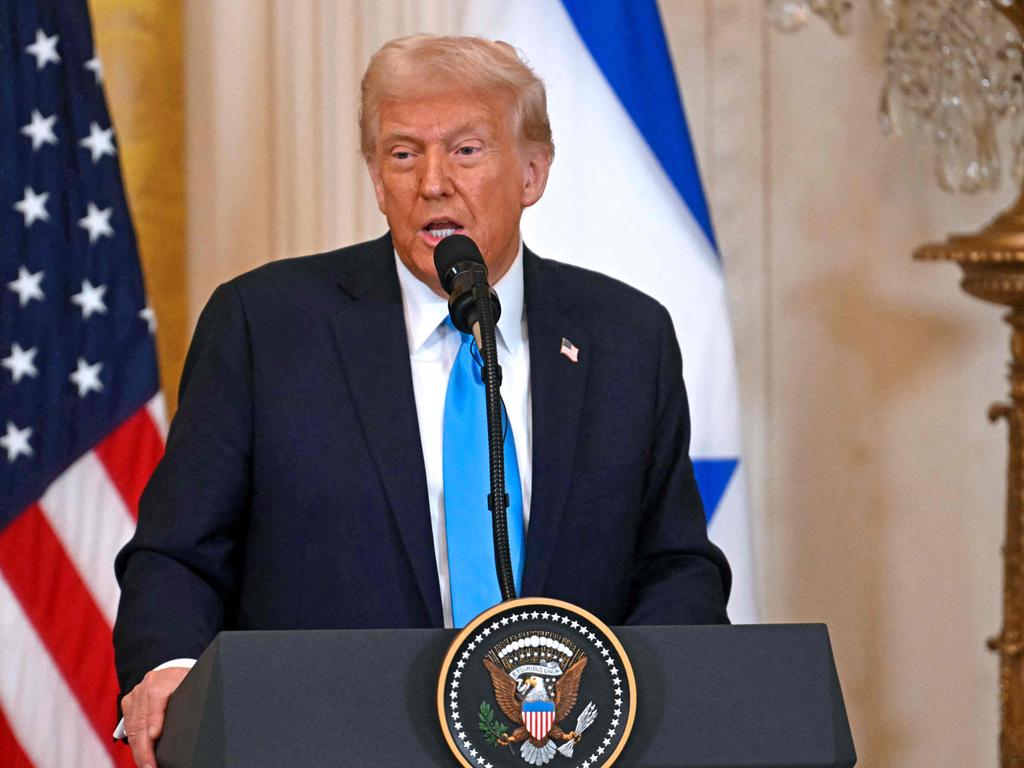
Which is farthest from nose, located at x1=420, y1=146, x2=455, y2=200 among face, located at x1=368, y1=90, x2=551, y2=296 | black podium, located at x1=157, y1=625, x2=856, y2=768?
black podium, located at x1=157, y1=625, x2=856, y2=768

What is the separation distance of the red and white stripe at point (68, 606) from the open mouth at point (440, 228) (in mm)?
1211

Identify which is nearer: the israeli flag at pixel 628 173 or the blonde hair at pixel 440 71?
the blonde hair at pixel 440 71

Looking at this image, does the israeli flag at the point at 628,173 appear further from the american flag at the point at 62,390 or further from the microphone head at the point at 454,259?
the microphone head at the point at 454,259

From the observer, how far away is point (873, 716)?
167 inches

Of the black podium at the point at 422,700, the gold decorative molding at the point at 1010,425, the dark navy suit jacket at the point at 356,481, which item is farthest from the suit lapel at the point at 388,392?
the gold decorative molding at the point at 1010,425

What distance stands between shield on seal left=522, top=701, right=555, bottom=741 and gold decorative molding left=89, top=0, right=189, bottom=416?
242 cm

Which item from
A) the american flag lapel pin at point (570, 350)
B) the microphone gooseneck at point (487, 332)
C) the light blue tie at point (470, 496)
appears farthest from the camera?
the american flag lapel pin at point (570, 350)

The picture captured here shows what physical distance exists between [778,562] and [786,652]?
2.74m

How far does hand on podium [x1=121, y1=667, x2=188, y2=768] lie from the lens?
173cm

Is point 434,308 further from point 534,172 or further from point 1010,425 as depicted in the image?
point 1010,425

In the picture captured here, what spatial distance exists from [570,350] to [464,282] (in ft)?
2.00

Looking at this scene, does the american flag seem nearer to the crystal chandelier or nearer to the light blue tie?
the light blue tie

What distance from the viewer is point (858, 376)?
4.24m

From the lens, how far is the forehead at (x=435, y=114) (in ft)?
7.50
